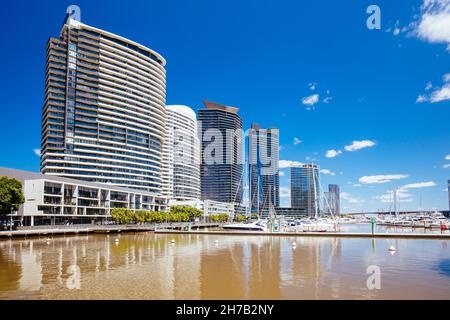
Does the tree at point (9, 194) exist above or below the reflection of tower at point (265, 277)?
above

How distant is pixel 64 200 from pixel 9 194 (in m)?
38.8

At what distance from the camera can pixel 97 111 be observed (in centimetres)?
17362

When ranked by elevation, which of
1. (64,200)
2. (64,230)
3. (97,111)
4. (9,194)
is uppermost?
(97,111)

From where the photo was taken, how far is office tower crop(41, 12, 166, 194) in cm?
16275

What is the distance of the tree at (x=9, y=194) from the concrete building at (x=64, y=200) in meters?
17.1

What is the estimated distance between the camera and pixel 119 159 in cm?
17925

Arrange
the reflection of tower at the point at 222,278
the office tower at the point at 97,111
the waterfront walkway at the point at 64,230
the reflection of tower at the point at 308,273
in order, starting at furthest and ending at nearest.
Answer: the office tower at the point at 97,111 < the waterfront walkway at the point at 64,230 < the reflection of tower at the point at 308,273 < the reflection of tower at the point at 222,278

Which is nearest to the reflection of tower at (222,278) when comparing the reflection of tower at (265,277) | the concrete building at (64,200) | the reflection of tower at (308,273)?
the reflection of tower at (265,277)

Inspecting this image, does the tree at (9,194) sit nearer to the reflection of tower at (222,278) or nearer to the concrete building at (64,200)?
the concrete building at (64,200)

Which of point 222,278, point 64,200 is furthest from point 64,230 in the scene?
point 222,278

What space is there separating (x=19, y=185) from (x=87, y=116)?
306 feet

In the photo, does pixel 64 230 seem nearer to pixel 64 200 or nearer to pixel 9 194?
pixel 9 194

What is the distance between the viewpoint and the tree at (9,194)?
78400mm
